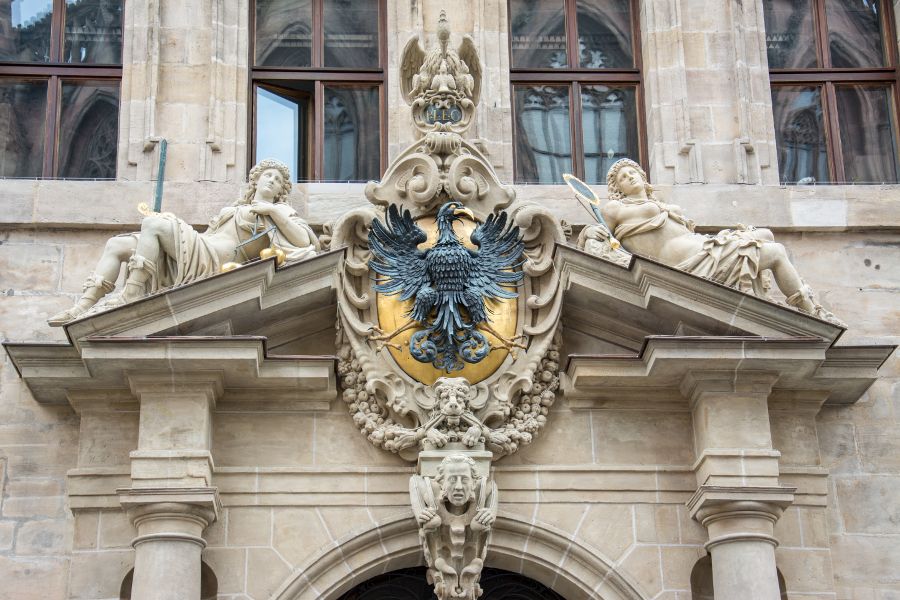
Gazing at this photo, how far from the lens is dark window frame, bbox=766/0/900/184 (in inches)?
571

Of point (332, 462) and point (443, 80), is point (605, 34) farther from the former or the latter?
point (332, 462)

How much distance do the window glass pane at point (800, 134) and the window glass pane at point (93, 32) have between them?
4964mm

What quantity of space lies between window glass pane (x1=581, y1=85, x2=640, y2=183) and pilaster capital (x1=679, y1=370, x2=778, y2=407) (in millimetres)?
2587

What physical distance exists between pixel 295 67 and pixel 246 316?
2.95 meters

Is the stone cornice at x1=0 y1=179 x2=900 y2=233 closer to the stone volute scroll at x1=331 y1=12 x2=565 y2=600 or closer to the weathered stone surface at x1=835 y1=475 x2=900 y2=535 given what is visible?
the stone volute scroll at x1=331 y1=12 x2=565 y2=600

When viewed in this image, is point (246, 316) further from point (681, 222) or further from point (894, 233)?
point (894, 233)

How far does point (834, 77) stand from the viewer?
1467 cm

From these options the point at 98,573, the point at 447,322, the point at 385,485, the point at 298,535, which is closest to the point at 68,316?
the point at 98,573

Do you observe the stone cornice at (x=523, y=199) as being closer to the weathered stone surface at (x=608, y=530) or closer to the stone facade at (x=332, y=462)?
the stone facade at (x=332, y=462)

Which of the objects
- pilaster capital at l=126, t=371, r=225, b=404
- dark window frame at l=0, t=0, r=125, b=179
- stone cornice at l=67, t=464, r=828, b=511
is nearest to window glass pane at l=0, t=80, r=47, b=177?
dark window frame at l=0, t=0, r=125, b=179

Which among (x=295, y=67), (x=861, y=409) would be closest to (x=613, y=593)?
(x=861, y=409)

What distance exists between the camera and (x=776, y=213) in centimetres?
1370

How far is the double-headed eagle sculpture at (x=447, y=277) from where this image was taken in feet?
40.5

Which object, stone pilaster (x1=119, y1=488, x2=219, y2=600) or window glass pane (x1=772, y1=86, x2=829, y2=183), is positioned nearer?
stone pilaster (x1=119, y1=488, x2=219, y2=600)
